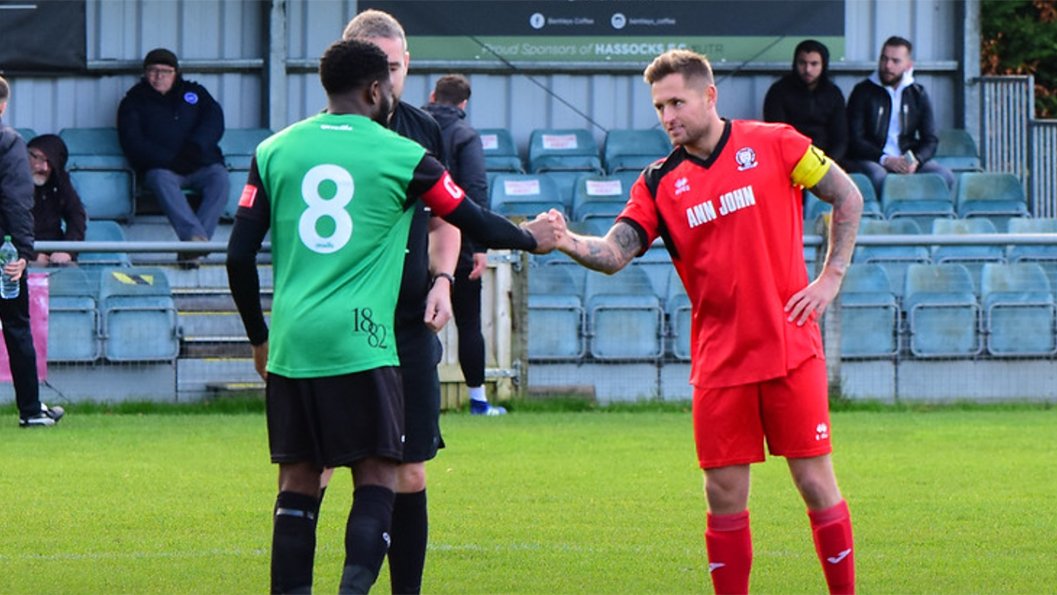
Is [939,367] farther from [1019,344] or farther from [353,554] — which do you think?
[353,554]

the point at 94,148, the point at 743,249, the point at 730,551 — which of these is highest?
the point at 94,148

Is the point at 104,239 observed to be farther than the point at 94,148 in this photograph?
No

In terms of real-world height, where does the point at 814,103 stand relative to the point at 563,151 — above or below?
above

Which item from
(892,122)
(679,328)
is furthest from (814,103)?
(679,328)

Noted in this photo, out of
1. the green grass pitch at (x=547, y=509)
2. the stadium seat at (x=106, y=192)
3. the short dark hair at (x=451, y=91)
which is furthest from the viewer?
the stadium seat at (x=106, y=192)

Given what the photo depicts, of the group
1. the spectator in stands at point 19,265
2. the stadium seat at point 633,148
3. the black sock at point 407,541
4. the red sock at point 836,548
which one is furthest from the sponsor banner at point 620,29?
the red sock at point 836,548

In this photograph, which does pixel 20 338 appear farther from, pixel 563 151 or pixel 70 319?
pixel 563 151

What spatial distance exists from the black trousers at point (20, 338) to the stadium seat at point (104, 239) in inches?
60.5

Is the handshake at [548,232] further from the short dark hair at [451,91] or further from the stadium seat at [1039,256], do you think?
the stadium seat at [1039,256]

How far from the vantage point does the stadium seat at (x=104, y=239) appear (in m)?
13.5

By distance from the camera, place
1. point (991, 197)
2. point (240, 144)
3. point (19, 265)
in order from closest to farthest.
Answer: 1. point (19, 265)
2. point (991, 197)
3. point (240, 144)

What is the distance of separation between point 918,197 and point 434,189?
13.1 meters

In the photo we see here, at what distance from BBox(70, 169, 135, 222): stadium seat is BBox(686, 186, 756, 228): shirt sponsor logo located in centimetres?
1250

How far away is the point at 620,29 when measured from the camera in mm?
19656
